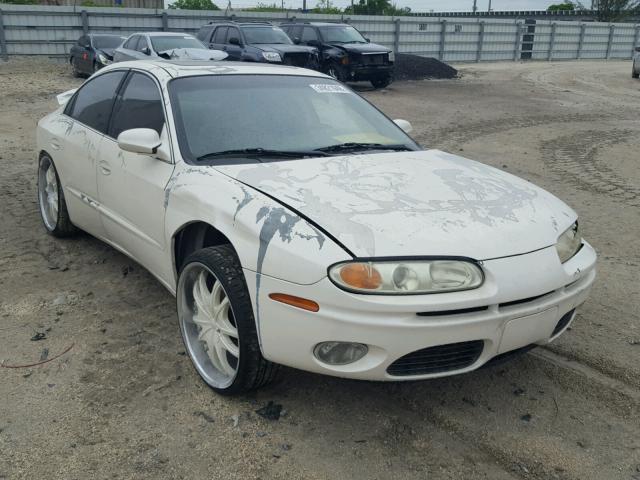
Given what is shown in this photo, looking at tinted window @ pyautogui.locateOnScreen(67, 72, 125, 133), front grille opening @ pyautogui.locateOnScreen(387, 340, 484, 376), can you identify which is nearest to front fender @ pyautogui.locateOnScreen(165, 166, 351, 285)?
front grille opening @ pyautogui.locateOnScreen(387, 340, 484, 376)

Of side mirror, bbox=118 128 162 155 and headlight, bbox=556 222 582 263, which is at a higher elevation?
side mirror, bbox=118 128 162 155

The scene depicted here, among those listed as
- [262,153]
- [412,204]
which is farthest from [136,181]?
[412,204]

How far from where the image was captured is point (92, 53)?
711 inches

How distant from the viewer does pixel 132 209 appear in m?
3.71

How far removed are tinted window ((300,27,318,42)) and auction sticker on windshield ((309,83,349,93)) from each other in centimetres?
1439

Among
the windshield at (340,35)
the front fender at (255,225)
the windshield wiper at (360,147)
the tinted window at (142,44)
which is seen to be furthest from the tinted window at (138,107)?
the windshield at (340,35)

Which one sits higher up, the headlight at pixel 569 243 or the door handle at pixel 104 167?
the door handle at pixel 104 167

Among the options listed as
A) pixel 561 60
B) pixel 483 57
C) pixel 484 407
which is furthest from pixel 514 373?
pixel 561 60

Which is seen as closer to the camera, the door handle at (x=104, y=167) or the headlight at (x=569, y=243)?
the headlight at (x=569, y=243)

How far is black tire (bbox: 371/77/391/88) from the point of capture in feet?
58.3

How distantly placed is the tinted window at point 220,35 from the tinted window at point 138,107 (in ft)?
44.4

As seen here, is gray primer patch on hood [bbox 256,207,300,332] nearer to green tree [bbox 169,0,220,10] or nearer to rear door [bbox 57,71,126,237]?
rear door [bbox 57,71,126,237]

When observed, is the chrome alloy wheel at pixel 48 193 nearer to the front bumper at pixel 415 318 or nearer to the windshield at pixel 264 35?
the front bumper at pixel 415 318

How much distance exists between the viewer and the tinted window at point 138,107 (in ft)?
12.2
